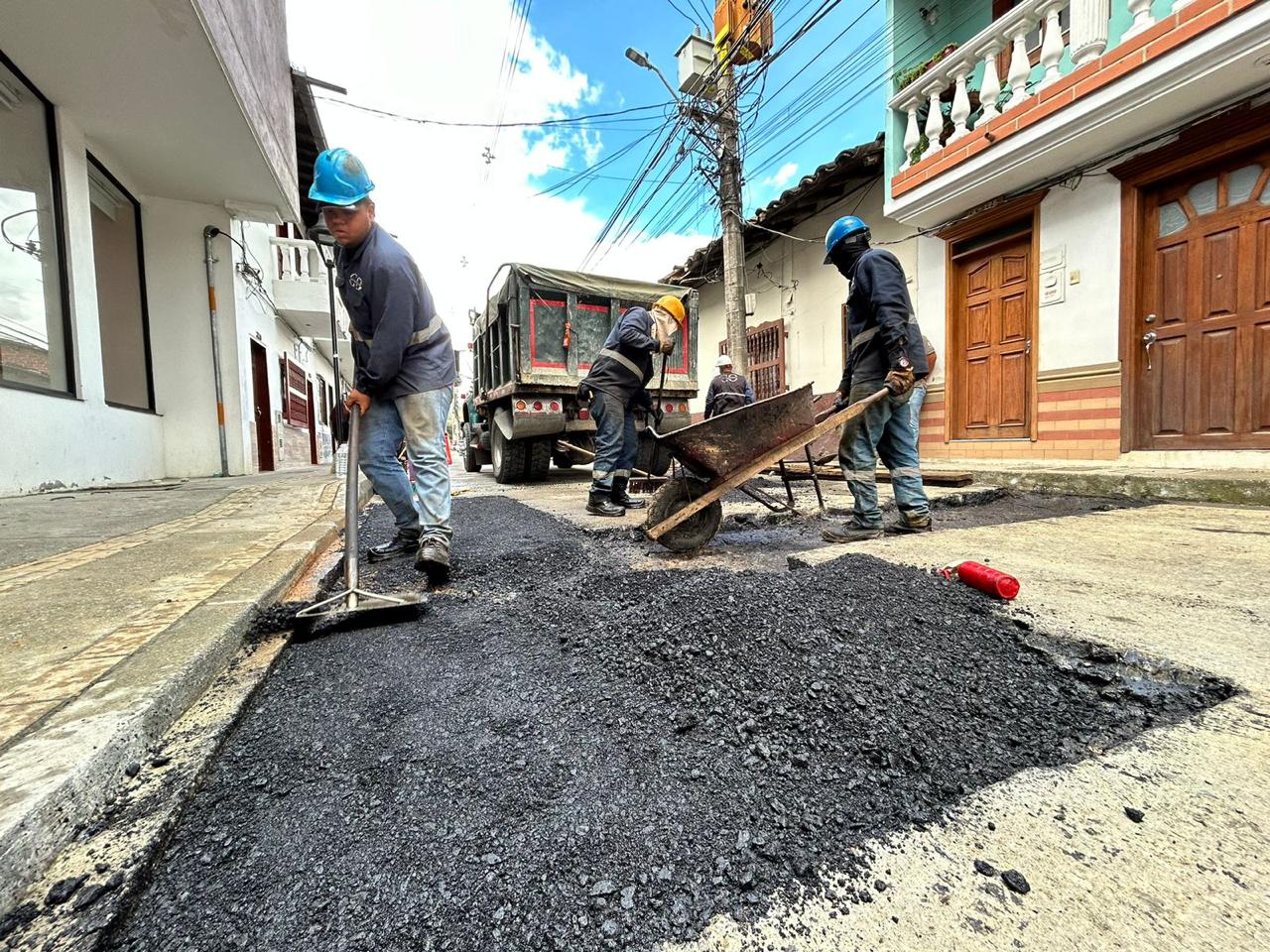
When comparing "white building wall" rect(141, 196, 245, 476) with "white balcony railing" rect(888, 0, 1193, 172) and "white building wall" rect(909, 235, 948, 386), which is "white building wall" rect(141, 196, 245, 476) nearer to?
"white balcony railing" rect(888, 0, 1193, 172)

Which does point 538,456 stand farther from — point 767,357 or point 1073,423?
point 1073,423

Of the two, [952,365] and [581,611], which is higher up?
[952,365]

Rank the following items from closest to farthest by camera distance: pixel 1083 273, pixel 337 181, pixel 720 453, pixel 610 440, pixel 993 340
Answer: pixel 337 181
pixel 720 453
pixel 610 440
pixel 1083 273
pixel 993 340

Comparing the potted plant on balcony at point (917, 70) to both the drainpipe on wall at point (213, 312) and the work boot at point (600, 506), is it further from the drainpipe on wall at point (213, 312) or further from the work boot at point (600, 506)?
the drainpipe on wall at point (213, 312)

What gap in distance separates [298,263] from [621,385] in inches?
589

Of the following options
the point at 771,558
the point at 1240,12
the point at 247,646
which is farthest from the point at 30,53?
the point at 1240,12

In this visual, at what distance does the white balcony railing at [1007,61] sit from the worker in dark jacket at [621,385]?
14.7 feet

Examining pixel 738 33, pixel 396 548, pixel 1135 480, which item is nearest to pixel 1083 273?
pixel 1135 480

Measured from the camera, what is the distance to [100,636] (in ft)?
4.87

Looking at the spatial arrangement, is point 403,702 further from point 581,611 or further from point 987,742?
point 987,742

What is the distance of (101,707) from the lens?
1102 mm

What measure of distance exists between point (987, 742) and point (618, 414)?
3600 mm

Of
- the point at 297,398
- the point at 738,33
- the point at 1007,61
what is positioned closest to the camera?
the point at 1007,61

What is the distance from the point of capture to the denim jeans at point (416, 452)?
2.58m
